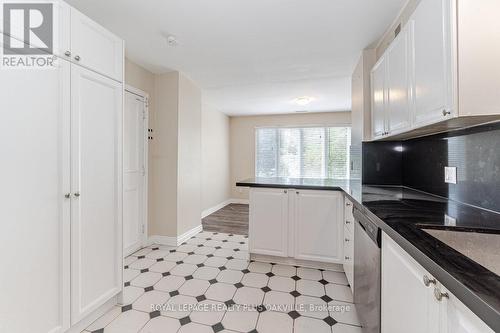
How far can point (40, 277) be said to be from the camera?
4.24ft

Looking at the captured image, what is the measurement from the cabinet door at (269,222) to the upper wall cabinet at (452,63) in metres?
1.44

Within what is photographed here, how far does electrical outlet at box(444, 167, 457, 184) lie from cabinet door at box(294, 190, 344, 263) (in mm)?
870

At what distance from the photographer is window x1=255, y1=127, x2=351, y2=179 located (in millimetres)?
5645

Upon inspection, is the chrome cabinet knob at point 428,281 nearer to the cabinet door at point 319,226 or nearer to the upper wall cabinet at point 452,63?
the upper wall cabinet at point 452,63

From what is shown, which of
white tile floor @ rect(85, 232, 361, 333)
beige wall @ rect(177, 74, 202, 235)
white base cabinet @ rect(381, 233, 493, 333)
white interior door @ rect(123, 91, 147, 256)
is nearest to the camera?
white base cabinet @ rect(381, 233, 493, 333)

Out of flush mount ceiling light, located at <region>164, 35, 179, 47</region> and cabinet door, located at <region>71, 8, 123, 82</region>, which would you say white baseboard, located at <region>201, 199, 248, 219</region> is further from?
cabinet door, located at <region>71, 8, 123, 82</region>

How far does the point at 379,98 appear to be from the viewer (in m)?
2.15

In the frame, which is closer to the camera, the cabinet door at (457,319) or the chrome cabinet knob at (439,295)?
the cabinet door at (457,319)

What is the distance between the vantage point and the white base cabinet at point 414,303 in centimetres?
61

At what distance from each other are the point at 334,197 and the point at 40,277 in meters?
2.39

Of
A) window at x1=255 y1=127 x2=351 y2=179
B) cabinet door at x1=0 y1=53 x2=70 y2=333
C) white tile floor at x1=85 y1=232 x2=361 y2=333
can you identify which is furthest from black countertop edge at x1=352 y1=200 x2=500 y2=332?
window at x1=255 y1=127 x2=351 y2=179

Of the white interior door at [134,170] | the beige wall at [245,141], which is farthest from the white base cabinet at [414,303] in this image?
the beige wall at [245,141]

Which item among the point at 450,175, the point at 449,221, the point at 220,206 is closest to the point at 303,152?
the point at 220,206

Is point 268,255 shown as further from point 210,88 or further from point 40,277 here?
point 210,88
